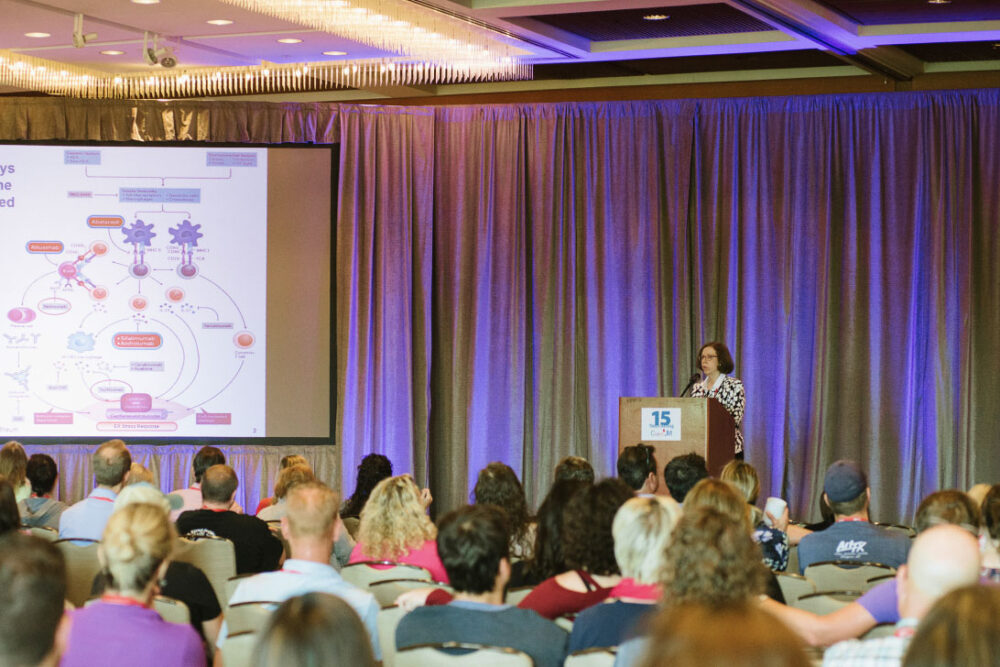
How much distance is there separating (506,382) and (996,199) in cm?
429

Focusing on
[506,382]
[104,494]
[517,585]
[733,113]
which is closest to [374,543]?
[517,585]

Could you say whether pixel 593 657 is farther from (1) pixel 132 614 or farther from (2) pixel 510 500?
(2) pixel 510 500

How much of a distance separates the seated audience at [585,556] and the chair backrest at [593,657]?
0.56 m

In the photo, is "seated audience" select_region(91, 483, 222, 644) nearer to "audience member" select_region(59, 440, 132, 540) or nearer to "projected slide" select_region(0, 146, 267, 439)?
"audience member" select_region(59, 440, 132, 540)

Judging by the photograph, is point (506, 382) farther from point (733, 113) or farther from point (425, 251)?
point (733, 113)

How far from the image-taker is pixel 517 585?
455cm

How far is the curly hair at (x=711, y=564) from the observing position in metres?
2.94

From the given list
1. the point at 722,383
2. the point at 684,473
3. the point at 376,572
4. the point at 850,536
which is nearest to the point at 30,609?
Result: the point at 376,572

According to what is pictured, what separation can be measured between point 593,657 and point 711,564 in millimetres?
468

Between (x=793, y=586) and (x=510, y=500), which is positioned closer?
(x=793, y=586)

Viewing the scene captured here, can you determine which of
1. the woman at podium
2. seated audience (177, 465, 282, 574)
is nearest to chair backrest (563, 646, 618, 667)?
seated audience (177, 465, 282, 574)

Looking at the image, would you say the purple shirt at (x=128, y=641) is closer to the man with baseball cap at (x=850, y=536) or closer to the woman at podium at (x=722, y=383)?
the man with baseball cap at (x=850, y=536)

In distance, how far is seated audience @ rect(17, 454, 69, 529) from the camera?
648 centimetres

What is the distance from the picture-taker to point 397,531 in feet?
16.7
